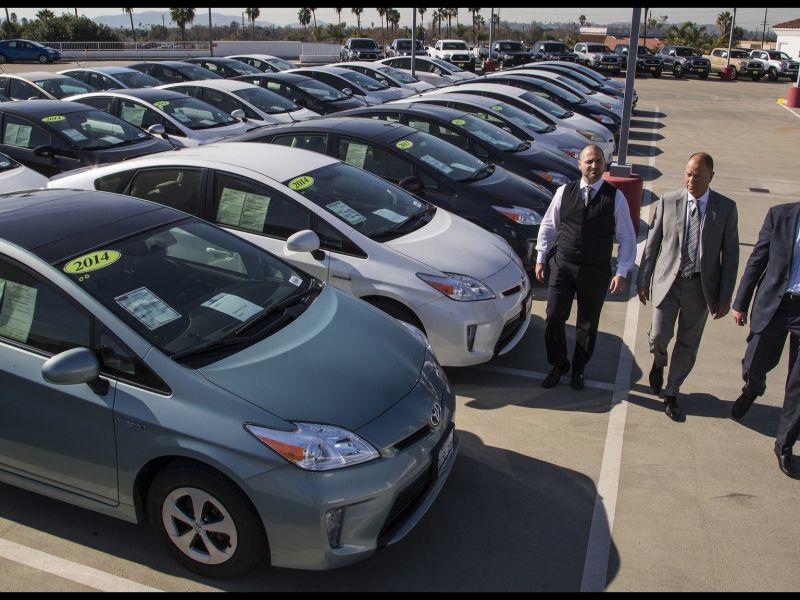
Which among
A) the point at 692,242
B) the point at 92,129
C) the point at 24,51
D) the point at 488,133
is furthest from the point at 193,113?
the point at 24,51

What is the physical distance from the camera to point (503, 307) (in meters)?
5.60

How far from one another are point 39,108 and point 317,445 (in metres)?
8.17

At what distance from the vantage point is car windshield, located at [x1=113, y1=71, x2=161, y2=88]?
15.6 m

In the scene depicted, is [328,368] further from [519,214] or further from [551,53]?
[551,53]

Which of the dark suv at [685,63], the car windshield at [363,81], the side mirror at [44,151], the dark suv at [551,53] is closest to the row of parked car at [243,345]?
the side mirror at [44,151]

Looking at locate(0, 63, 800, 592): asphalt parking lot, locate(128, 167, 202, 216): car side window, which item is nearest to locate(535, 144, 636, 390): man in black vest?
locate(0, 63, 800, 592): asphalt parking lot

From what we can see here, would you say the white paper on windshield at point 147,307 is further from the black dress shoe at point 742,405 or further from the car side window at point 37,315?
the black dress shoe at point 742,405

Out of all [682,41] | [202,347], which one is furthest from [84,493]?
[682,41]

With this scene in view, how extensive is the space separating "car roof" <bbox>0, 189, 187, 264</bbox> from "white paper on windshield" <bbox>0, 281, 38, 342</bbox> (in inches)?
7.8

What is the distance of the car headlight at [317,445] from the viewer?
10.9 feet

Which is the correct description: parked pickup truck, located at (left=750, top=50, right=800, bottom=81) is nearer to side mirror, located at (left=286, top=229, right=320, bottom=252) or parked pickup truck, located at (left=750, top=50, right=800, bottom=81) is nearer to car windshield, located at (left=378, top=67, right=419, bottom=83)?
car windshield, located at (left=378, top=67, right=419, bottom=83)

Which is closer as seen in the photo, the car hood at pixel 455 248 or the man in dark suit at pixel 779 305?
the man in dark suit at pixel 779 305

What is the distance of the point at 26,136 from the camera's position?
9.33 meters

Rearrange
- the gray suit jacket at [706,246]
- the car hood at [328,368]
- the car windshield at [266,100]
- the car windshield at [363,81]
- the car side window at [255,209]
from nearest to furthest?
the car hood at [328,368], the gray suit jacket at [706,246], the car side window at [255,209], the car windshield at [266,100], the car windshield at [363,81]
